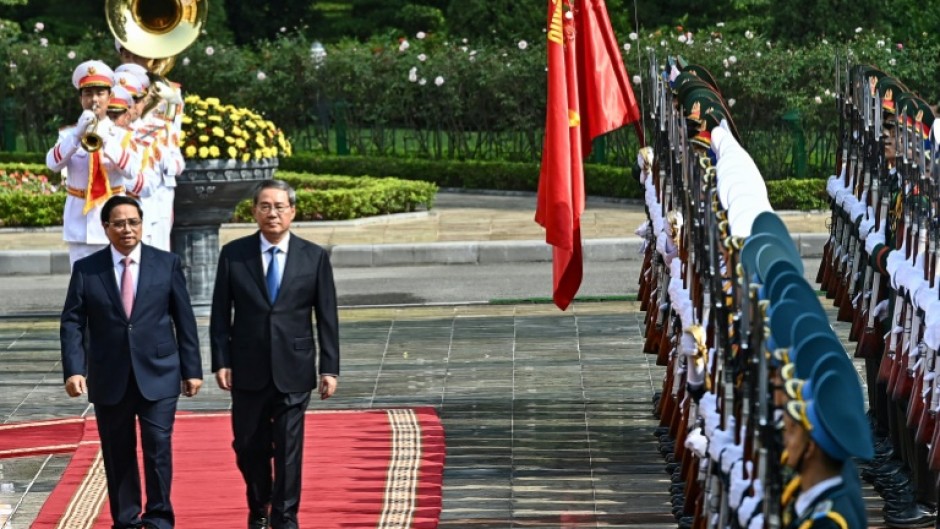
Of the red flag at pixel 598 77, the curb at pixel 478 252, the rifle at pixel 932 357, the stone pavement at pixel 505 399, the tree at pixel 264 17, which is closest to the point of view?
the rifle at pixel 932 357

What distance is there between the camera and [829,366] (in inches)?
197

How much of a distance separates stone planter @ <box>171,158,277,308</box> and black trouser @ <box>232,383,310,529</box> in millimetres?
5877

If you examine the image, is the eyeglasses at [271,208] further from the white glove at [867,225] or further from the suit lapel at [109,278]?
the white glove at [867,225]

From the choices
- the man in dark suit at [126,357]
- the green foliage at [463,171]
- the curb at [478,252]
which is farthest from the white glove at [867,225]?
the green foliage at [463,171]

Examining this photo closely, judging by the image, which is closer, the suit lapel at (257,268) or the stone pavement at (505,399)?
→ the suit lapel at (257,268)

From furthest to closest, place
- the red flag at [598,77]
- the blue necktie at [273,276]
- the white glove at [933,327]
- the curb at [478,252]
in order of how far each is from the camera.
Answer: the curb at [478,252]
the red flag at [598,77]
the blue necktie at [273,276]
the white glove at [933,327]

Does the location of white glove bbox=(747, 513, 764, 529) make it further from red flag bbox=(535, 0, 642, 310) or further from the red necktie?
red flag bbox=(535, 0, 642, 310)

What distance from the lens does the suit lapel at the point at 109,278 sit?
8.45 m

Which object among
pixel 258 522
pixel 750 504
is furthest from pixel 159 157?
pixel 750 504

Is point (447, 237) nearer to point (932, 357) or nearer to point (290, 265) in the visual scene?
point (290, 265)

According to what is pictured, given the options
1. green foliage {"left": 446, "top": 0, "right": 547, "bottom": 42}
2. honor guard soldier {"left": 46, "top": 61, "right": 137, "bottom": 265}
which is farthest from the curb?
green foliage {"left": 446, "top": 0, "right": 547, "bottom": 42}

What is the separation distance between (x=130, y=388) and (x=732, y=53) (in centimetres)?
1533

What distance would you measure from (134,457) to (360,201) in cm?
1204

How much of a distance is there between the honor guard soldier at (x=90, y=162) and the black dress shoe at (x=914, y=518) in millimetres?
5098
